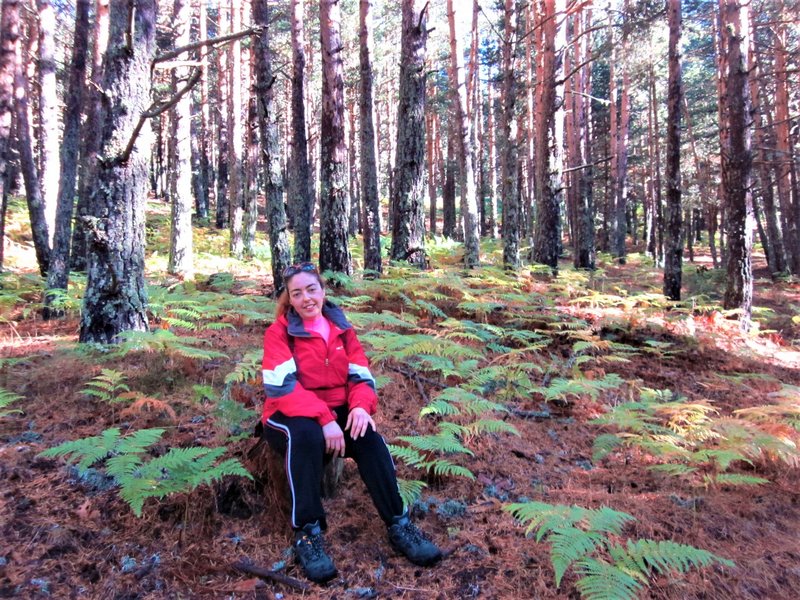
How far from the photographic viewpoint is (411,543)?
2.93 m

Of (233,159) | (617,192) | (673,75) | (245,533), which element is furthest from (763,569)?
(617,192)

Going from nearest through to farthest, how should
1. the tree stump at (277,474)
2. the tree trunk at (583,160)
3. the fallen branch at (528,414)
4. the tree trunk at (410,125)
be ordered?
the tree stump at (277,474) → the fallen branch at (528,414) → the tree trunk at (410,125) → the tree trunk at (583,160)

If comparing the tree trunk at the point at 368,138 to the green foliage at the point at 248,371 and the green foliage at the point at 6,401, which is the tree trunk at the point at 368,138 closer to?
the green foliage at the point at 248,371

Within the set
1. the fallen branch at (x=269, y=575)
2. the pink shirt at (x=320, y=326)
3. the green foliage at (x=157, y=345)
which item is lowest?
the fallen branch at (x=269, y=575)

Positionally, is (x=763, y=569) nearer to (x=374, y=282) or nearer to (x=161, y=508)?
(x=161, y=508)

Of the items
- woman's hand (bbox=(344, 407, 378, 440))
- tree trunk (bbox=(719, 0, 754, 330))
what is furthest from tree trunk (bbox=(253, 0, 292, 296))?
tree trunk (bbox=(719, 0, 754, 330))

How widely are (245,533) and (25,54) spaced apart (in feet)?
66.7

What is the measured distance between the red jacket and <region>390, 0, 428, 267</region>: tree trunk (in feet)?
23.0

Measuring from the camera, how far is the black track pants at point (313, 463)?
9.72ft

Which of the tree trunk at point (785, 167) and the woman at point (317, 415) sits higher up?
the tree trunk at point (785, 167)

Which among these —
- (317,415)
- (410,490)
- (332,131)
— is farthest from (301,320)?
(332,131)

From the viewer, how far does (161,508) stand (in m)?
3.17

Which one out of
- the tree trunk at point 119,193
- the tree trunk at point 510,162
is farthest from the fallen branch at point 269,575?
the tree trunk at point 510,162

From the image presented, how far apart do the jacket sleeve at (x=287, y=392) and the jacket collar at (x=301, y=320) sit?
15 cm
